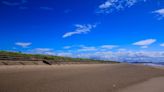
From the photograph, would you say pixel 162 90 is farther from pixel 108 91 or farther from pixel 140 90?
pixel 108 91

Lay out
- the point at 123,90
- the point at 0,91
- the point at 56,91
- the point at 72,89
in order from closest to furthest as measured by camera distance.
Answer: the point at 0,91 → the point at 56,91 → the point at 72,89 → the point at 123,90

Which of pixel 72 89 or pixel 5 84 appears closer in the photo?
pixel 5 84

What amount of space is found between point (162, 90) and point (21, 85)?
7772 millimetres

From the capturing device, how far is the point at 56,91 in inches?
418

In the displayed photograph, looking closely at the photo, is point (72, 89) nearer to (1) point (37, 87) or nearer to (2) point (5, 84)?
(1) point (37, 87)

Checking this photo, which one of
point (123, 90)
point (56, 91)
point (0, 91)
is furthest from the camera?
point (123, 90)

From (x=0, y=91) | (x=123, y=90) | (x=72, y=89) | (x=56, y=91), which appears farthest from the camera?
(x=123, y=90)

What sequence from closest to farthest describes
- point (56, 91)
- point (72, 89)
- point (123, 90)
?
1. point (56, 91)
2. point (72, 89)
3. point (123, 90)

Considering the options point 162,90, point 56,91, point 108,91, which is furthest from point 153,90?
point 56,91

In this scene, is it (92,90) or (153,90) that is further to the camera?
(153,90)

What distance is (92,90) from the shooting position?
38.9 ft

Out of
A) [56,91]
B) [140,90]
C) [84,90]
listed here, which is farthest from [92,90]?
[140,90]

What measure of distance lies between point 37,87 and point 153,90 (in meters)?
6.60

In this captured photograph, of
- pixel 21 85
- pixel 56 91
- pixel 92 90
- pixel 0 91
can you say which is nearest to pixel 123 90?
pixel 92 90
